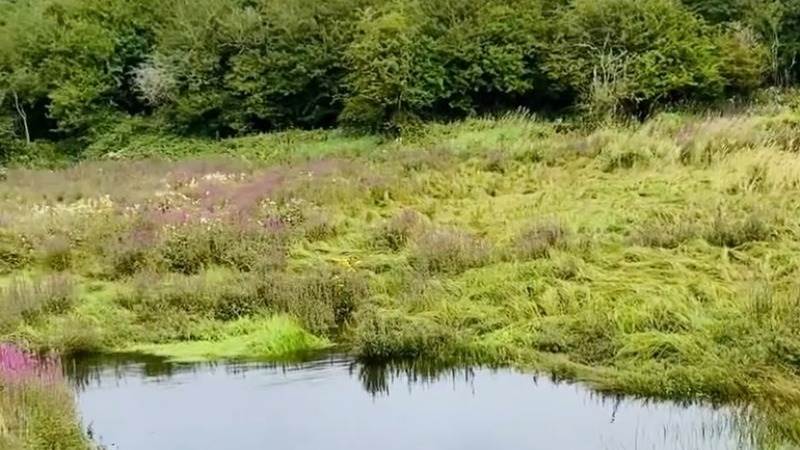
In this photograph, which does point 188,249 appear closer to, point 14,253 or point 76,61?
point 14,253

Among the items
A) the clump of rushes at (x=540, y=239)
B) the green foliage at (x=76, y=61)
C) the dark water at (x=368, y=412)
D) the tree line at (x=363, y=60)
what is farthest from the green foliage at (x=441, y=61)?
the dark water at (x=368, y=412)

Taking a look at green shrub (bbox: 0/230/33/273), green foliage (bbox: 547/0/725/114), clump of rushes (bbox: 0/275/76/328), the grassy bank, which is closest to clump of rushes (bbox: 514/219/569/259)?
the grassy bank

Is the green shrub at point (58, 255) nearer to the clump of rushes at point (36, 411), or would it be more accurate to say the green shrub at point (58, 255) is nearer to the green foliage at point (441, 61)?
the clump of rushes at point (36, 411)

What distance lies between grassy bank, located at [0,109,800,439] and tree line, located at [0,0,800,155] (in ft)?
37.2

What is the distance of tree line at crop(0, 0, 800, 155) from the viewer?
103 ft

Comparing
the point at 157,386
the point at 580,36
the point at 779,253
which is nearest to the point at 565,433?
the point at 157,386

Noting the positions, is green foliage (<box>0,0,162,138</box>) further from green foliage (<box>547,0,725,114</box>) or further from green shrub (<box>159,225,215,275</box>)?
green shrub (<box>159,225,215,275</box>)

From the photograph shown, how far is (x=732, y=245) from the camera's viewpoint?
40.2ft

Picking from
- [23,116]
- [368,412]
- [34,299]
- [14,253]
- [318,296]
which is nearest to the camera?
[368,412]

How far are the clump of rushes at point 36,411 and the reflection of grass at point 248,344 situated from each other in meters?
2.52

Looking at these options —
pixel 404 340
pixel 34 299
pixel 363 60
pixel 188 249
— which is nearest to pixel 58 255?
pixel 188 249

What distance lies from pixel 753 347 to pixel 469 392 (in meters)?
2.43

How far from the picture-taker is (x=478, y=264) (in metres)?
12.6

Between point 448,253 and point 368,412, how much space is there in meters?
4.61
